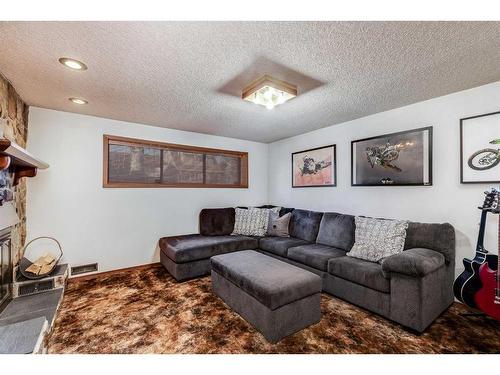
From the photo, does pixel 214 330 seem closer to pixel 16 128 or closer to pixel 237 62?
pixel 237 62

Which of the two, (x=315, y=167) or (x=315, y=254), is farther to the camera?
(x=315, y=167)

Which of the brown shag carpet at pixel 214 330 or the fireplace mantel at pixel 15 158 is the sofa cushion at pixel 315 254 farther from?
the fireplace mantel at pixel 15 158

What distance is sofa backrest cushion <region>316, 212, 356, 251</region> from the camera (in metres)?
2.90

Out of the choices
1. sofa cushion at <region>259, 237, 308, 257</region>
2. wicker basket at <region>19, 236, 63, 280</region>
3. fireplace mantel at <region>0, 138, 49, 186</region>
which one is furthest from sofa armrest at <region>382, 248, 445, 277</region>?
wicker basket at <region>19, 236, 63, 280</region>

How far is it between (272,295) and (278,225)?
80.3 inches

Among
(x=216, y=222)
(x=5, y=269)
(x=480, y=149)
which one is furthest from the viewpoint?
(x=216, y=222)

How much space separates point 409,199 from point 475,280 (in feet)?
3.40

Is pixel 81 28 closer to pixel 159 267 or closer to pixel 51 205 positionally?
pixel 51 205

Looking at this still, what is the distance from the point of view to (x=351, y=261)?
2.40 metres

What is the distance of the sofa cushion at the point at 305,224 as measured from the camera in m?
3.41

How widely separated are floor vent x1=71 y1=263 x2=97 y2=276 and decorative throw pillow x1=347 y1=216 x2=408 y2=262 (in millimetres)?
3414

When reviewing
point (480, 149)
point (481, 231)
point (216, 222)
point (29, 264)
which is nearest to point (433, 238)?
point (481, 231)

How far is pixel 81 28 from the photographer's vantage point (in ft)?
4.60

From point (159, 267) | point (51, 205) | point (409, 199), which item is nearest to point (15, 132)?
point (51, 205)
